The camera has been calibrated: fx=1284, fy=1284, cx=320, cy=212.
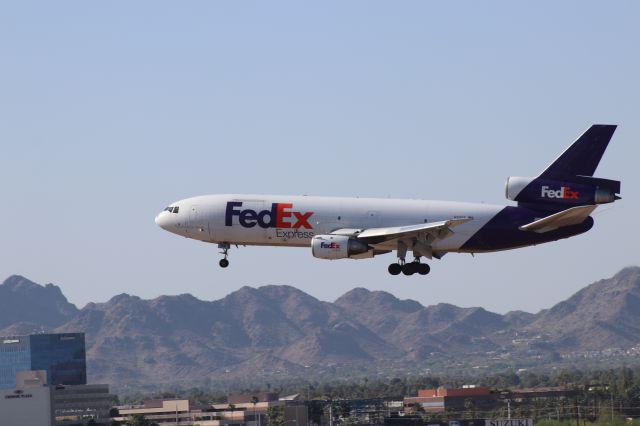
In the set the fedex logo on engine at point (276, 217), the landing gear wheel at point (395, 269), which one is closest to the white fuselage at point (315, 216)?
the fedex logo on engine at point (276, 217)

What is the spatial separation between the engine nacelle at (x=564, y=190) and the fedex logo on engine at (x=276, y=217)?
15.6m

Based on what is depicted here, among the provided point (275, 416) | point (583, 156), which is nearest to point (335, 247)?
point (583, 156)

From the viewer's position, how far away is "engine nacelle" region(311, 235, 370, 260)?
91.0m

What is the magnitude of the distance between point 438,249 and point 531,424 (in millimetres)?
22910

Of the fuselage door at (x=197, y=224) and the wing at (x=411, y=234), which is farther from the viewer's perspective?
the fuselage door at (x=197, y=224)

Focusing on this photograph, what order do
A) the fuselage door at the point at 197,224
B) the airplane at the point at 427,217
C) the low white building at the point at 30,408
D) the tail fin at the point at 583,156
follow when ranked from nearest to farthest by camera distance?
the airplane at the point at 427,217 < the tail fin at the point at 583,156 < the fuselage door at the point at 197,224 < the low white building at the point at 30,408

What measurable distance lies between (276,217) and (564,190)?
69.6 ft

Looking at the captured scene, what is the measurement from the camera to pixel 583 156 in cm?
9450

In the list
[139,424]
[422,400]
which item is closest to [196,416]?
[139,424]

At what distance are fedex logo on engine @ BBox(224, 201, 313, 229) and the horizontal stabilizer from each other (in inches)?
629

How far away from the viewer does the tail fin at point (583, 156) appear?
9444 cm

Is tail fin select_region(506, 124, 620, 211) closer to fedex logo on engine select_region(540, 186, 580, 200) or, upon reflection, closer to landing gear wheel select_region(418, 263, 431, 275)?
fedex logo on engine select_region(540, 186, 580, 200)

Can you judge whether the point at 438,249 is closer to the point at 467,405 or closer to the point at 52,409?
the point at 52,409

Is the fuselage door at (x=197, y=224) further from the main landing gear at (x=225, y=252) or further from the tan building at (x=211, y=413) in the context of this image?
the tan building at (x=211, y=413)
